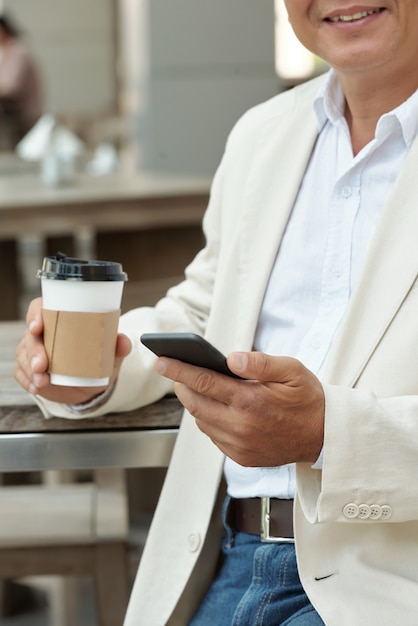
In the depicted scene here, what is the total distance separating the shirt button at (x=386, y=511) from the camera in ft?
4.07

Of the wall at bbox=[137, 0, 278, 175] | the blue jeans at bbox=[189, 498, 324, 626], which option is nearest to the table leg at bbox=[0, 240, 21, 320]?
the wall at bbox=[137, 0, 278, 175]

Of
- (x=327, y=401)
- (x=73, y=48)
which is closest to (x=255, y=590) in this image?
(x=327, y=401)

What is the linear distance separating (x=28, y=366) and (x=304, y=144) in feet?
1.81

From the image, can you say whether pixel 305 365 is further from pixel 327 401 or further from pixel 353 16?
pixel 353 16

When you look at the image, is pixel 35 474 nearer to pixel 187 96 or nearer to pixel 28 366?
pixel 28 366

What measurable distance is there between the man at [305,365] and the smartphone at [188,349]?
0.05ft

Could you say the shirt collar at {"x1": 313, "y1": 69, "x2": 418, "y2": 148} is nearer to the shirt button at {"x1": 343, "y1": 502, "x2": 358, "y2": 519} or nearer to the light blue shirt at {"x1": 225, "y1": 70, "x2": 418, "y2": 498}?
the light blue shirt at {"x1": 225, "y1": 70, "x2": 418, "y2": 498}

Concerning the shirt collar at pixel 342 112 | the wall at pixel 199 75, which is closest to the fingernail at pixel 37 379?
the shirt collar at pixel 342 112

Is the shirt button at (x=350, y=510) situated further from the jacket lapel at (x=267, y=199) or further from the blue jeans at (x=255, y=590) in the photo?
the jacket lapel at (x=267, y=199)

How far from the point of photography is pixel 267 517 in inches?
57.2

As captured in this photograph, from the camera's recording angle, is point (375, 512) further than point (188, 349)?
Yes

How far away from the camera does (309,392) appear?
1.20m

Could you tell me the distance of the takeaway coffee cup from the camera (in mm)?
1310

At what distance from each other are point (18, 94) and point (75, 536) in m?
6.71
